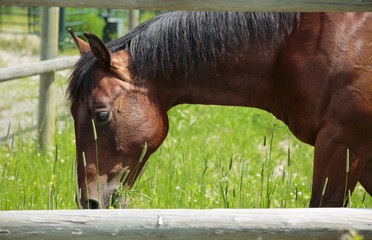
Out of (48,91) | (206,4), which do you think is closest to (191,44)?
(206,4)

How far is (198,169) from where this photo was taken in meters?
4.59

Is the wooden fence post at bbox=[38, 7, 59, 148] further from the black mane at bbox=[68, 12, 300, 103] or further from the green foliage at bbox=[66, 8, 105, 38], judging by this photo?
the green foliage at bbox=[66, 8, 105, 38]

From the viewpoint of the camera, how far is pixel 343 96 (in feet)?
9.03

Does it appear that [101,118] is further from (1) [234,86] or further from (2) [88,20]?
(2) [88,20]

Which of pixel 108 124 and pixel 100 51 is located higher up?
pixel 100 51

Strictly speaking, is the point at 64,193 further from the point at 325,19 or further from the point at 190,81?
the point at 325,19

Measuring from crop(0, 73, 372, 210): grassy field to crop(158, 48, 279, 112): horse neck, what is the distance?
21 centimetres

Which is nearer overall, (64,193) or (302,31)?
(302,31)

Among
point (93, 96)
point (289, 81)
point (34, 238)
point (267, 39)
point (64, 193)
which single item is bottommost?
point (64, 193)

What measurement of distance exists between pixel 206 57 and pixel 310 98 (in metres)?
0.64

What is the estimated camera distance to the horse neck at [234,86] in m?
3.05

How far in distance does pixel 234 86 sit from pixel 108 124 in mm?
781

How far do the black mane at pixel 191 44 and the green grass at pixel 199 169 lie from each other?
0.46 meters

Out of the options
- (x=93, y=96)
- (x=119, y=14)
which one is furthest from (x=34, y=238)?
(x=119, y=14)
